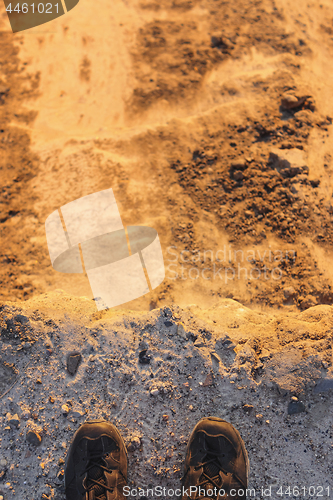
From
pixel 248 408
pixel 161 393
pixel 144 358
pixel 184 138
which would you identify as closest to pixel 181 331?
pixel 144 358

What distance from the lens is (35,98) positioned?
14.0 ft

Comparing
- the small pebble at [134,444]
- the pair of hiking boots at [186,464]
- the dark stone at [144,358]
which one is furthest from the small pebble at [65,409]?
→ the dark stone at [144,358]

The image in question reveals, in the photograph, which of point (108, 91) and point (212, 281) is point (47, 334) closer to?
point (212, 281)

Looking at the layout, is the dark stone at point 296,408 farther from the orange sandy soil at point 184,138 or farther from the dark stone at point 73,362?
the dark stone at point 73,362

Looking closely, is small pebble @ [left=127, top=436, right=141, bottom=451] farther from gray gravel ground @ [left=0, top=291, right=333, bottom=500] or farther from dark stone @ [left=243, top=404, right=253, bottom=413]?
dark stone @ [left=243, top=404, right=253, bottom=413]

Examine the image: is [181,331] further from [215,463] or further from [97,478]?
[97,478]

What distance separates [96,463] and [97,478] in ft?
0.33

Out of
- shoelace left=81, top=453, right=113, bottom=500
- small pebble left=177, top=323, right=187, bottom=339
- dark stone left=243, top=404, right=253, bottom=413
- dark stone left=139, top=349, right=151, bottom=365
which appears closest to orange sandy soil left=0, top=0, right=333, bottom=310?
small pebble left=177, top=323, right=187, bottom=339

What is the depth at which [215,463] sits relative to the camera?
2.22m

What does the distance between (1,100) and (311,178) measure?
167 inches

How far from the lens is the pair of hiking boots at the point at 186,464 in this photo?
213 cm

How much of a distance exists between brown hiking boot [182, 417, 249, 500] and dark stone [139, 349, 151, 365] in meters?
0.58

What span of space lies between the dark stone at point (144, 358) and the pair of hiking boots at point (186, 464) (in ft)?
1.60

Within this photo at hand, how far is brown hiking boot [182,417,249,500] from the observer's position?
6.98 ft
